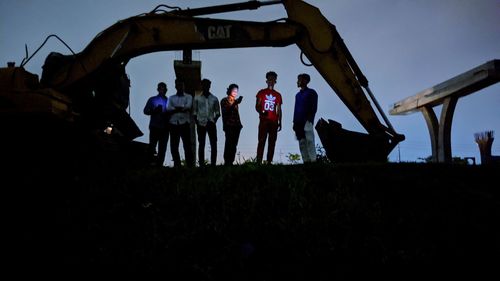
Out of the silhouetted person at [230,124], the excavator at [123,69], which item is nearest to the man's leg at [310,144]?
the excavator at [123,69]

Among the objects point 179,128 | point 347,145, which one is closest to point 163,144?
point 179,128

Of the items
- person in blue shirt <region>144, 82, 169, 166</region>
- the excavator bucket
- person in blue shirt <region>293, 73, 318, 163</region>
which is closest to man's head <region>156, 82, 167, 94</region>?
person in blue shirt <region>144, 82, 169, 166</region>

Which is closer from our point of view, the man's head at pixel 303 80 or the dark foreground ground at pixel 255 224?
the dark foreground ground at pixel 255 224

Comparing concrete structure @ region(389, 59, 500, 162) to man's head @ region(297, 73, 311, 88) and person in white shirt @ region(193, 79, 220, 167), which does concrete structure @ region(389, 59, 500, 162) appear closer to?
man's head @ region(297, 73, 311, 88)

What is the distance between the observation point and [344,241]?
2869 mm

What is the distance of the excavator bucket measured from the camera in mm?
5875

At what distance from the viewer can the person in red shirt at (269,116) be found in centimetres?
670

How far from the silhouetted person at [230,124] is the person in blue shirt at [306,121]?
112 cm

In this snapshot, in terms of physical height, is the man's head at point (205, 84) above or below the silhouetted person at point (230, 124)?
above

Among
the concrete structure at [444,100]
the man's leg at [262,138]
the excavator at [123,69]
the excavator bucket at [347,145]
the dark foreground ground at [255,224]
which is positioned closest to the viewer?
the dark foreground ground at [255,224]

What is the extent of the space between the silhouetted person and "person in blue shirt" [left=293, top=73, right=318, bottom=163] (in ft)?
3.67

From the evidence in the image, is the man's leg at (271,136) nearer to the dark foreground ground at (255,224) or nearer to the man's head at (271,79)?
the man's head at (271,79)

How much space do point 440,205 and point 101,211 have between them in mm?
3246

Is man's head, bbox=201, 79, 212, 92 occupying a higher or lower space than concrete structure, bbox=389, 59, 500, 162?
higher
